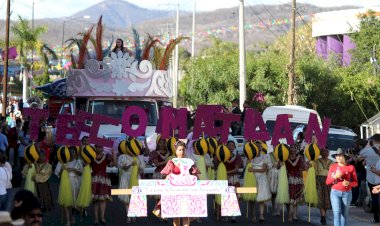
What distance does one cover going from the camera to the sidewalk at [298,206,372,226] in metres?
20.0

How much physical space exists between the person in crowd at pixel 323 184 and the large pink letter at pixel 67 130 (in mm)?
4499

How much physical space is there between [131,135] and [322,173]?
3666 millimetres

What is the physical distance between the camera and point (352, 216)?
69.8 feet

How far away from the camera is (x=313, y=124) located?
20.8 m

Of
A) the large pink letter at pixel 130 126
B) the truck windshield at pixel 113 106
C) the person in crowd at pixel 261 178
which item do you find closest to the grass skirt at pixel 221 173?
the person in crowd at pixel 261 178

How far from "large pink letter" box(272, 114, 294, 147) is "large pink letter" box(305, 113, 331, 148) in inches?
13.6

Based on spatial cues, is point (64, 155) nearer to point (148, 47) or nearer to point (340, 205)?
point (340, 205)

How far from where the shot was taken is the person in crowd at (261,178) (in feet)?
65.5

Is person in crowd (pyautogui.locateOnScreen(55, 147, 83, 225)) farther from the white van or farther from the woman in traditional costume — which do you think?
the white van

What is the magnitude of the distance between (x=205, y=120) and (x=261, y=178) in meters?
2.03

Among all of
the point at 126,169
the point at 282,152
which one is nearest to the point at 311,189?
the point at 282,152

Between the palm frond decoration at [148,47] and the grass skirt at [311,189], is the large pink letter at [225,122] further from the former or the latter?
the palm frond decoration at [148,47]

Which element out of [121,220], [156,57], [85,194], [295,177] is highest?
[156,57]

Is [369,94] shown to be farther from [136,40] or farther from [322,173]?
[322,173]
